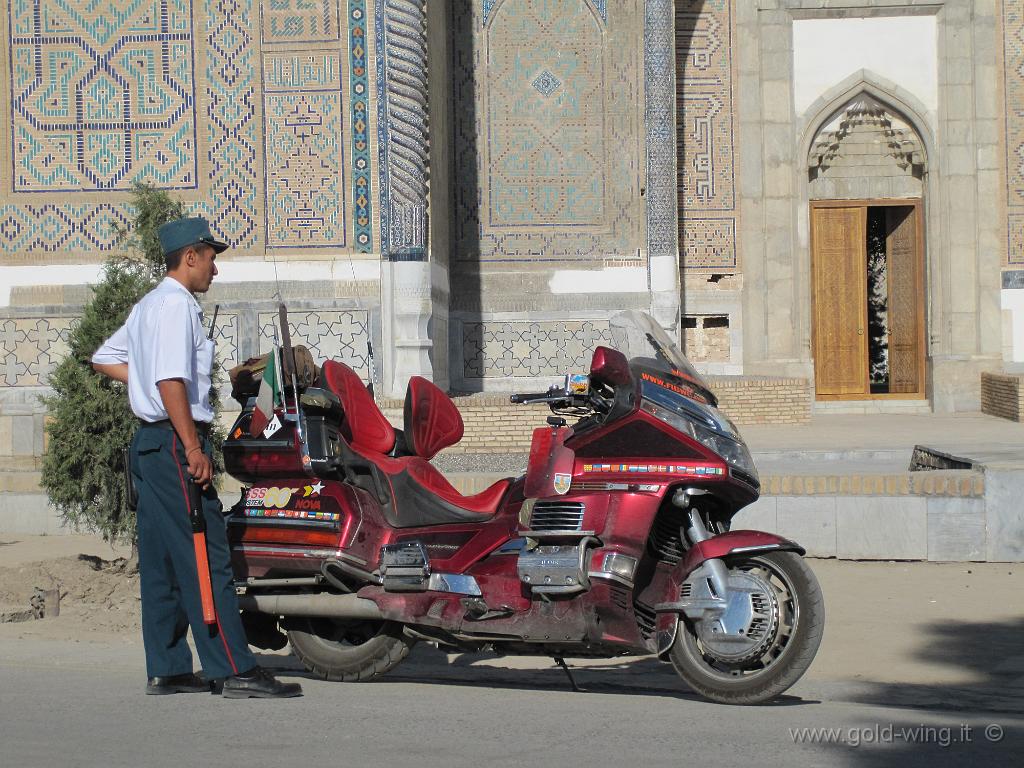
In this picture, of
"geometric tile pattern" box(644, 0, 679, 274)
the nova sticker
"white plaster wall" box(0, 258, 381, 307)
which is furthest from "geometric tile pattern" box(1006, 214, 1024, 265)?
the nova sticker

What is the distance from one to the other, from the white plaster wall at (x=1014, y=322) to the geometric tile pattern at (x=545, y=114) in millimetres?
Answer: 5203

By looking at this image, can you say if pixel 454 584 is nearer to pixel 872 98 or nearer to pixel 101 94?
pixel 101 94

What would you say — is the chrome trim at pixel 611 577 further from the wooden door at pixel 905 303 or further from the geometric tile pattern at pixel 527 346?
the wooden door at pixel 905 303

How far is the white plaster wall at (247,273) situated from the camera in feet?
41.7

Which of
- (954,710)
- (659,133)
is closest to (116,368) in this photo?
(954,710)

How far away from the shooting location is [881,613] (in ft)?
21.2

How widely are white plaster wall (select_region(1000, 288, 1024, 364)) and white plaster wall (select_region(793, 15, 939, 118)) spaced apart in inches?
93.9

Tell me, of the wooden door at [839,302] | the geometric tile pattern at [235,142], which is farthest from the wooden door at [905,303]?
the geometric tile pattern at [235,142]

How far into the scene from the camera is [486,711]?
420 centimetres

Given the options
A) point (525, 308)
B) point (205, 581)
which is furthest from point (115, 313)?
point (525, 308)

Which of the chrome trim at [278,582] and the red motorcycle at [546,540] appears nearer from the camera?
the red motorcycle at [546,540]

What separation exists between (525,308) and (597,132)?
85.5 inches

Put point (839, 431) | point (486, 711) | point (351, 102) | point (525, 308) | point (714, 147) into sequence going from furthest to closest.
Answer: point (714, 147)
point (525, 308)
point (839, 431)
point (351, 102)
point (486, 711)

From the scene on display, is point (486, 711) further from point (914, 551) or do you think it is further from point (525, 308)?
point (525, 308)
